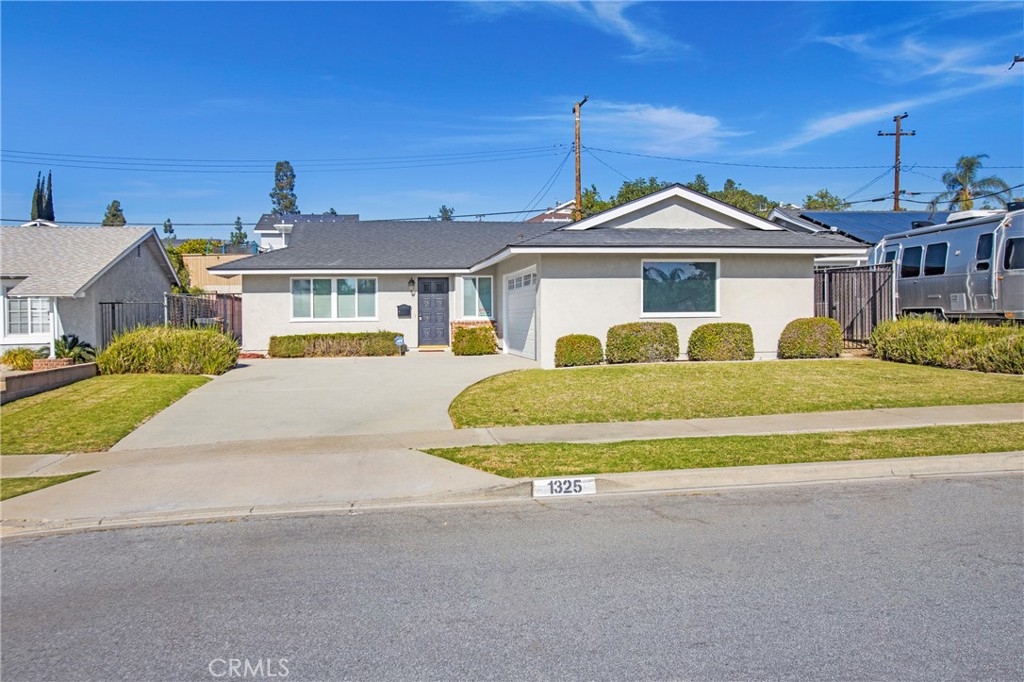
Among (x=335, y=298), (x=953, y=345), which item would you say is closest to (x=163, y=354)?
(x=335, y=298)

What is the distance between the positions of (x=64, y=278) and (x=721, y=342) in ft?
54.6

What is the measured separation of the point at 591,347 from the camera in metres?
17.3

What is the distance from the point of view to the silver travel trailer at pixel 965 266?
16.4 metres

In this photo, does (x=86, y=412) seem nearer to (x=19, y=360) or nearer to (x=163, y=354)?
(x=163, y=354)

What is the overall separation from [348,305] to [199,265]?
1963cm

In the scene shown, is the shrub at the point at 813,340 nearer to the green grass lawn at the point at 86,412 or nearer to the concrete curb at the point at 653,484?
the concrete curb at the point at 653,484

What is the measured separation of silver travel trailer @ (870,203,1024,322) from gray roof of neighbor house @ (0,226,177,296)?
21.2m

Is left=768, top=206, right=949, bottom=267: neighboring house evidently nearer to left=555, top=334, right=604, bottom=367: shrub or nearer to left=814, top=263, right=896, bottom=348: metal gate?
left=814, top=263, right=896, bottom=348: metal gate

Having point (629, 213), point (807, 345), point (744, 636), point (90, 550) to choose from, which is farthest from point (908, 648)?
A: point (629, 213)

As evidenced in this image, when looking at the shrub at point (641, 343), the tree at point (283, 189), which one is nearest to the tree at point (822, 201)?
the shrub at point (641, 343)

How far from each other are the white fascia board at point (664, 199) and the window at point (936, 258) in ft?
12.2

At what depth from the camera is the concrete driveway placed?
11484mm

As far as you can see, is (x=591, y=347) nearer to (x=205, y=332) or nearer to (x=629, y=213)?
(x=629, y=213)

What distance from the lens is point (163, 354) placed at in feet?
57.6
